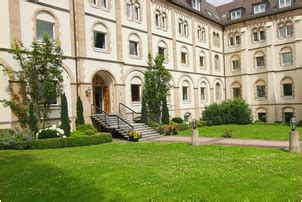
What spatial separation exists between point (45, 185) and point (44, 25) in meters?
15.3

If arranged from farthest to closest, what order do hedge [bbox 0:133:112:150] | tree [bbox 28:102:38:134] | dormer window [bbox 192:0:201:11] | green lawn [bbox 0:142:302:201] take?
dormer window [bbox 192:0:201:11] < tree [bbox 28:102:38:134] < hedge [bbox 0:133:112:150] < green lawn [bbox 0:142:302:201]

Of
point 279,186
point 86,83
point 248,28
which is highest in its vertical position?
point 248,28

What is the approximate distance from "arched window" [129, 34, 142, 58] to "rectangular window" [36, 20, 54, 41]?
8.26m

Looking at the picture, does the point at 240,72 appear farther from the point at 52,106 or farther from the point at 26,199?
the point at 26,199

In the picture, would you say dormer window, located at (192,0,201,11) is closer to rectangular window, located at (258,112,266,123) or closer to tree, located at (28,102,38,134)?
rectangular window, located at (258,112,266,123)

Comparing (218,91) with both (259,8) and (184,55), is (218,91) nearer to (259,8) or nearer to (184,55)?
(184,55)

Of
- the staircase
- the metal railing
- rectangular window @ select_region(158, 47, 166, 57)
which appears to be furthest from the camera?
rectangular window @ select_region(158, 47, 166, 57)

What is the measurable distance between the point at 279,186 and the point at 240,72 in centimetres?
3599

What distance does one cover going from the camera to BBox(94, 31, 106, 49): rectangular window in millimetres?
25925

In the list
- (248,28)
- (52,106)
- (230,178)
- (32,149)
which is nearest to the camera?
(230,178)

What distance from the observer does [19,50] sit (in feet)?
64.3

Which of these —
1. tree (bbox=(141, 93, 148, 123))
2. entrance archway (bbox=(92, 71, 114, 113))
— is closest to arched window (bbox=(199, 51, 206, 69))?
tree (bbox=(141, 93, 148, 123))

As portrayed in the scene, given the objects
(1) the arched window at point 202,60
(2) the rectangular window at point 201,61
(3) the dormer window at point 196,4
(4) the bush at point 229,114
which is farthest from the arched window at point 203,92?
(3) the dormer window at point 196,4

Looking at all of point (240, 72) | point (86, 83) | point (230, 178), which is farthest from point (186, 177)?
point (240, 72)
